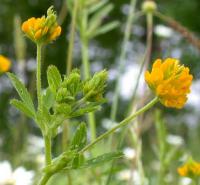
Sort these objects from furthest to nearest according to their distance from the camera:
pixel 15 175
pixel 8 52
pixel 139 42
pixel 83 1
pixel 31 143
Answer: pixel 139 42 → pixel 8 52 → pixel 31 143 → pixel 83 1 → pixel 15 175

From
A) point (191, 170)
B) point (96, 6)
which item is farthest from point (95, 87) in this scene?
point (96, 6)

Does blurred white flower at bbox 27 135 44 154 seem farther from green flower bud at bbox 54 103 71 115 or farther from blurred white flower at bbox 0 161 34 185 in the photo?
green flower bud at bbox 54 103 71 115

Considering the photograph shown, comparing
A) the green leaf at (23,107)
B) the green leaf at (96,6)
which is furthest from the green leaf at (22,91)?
the green leaf at (96,6)

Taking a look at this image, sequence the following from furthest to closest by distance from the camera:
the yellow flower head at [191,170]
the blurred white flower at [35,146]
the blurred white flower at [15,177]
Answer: the blurred white flower at [35,146] < the blurred white flower at [15,177] < the yellow flower head at [191,170]

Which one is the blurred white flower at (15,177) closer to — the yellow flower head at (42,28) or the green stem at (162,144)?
the green stem at (162,144)

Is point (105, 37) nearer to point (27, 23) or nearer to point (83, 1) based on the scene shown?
point (83, 1)

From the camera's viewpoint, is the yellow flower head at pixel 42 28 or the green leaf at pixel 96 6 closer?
the yellow flower head at pixel 42 28

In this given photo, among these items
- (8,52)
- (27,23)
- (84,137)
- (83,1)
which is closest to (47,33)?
(27,23)
